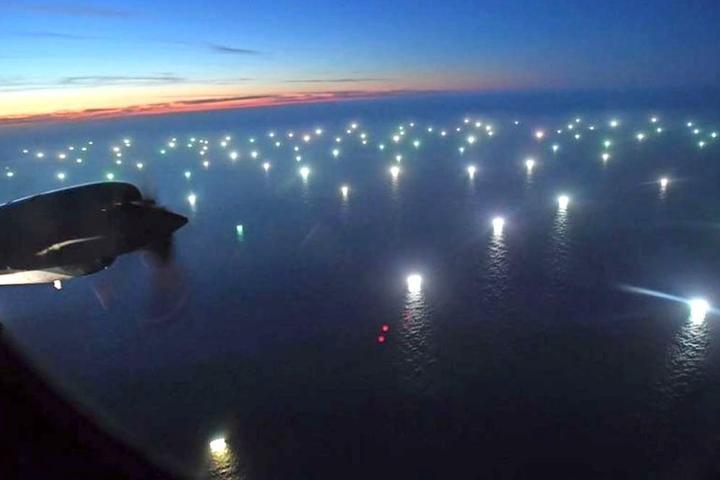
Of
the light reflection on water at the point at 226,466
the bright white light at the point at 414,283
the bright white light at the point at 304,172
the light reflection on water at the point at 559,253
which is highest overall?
the light reflection on water at the point at 226,466

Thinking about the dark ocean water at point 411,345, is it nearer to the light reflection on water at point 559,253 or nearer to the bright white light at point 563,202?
the light reflection on water at point 559,253

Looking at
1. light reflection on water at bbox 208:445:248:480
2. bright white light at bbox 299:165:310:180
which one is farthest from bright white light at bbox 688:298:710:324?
bright white light at bbox 299:165:310:180

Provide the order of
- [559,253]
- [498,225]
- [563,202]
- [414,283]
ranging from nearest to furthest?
1. [414,283]
2. [559,253]
3. [498,225]
4. [563,202]

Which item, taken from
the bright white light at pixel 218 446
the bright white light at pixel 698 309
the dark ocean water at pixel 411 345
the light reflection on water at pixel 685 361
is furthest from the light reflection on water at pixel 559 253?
the bright white light at pixel 218 446

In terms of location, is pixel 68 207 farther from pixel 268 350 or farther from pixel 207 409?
pixel 268 350

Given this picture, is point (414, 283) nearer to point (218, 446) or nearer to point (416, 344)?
point (416, 344)

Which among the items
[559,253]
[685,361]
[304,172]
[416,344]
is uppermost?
[685,361]

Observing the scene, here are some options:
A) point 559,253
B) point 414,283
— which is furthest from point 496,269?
point 414,283
